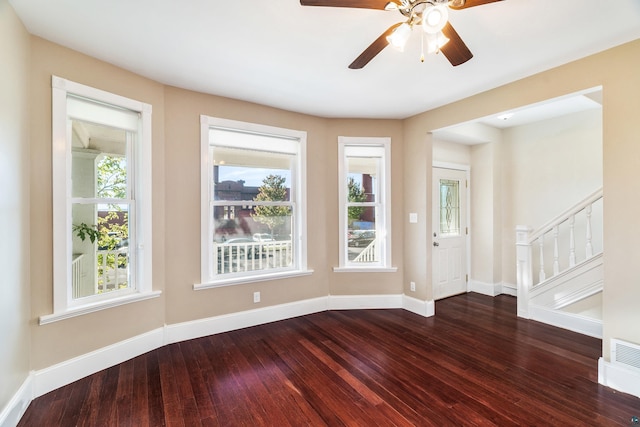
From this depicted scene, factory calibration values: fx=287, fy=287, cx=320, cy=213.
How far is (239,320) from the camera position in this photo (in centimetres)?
330

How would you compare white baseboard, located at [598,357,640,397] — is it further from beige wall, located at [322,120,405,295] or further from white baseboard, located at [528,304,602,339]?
beige wall, located at [322,120,405,295]

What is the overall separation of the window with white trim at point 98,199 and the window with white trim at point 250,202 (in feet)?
1.90

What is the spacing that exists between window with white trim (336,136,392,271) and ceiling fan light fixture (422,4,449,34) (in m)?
2.50

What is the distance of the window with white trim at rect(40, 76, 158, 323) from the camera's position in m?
2.21

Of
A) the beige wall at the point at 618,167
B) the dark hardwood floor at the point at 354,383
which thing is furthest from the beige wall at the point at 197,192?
the dark hardwood floor at the point at 354,383

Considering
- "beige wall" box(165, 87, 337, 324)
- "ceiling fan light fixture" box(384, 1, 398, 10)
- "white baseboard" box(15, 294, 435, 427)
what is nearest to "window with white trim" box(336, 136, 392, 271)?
"white baseboard" box(15, 294, 435, 427)

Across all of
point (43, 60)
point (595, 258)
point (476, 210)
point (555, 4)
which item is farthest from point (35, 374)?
point (476, 210)

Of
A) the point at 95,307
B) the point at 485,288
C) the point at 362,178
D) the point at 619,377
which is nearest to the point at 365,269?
the point at 362,178

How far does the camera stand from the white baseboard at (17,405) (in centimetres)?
171

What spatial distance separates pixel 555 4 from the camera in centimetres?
175

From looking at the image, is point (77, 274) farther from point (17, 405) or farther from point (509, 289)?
point (509, 289)

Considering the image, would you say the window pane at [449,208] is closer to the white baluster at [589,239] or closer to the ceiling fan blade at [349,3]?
the white baluster at [589,239]

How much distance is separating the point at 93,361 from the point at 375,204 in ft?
11.1

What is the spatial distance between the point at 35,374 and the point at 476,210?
554cm
